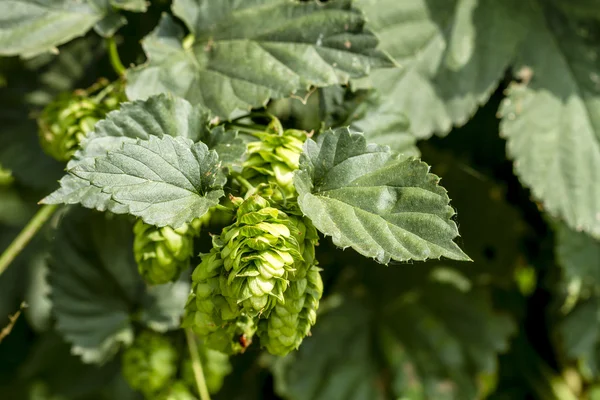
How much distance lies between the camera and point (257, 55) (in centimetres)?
115

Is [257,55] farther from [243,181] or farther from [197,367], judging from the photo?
[197,367]

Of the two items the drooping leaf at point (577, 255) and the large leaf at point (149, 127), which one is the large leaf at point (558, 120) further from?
the large leaf at point (149, 127)

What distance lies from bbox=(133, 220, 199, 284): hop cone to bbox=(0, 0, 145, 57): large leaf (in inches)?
18.4

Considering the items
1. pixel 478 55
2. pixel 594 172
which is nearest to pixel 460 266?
pixel 594 172

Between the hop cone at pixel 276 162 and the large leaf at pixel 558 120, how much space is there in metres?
0.84

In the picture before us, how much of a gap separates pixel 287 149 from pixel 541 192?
0.90m

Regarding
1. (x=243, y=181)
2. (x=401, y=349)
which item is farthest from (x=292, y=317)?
(x=401, y=349)

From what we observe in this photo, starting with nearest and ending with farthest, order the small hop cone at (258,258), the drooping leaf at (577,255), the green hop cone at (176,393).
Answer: the small hop cone at (258,258), the green hop cone at (176,393), the drooping leaf at (577,255)

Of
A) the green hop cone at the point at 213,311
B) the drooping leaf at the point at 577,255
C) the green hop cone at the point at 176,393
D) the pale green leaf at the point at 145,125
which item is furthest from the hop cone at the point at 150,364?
the drooping leaf at the point at 577,255

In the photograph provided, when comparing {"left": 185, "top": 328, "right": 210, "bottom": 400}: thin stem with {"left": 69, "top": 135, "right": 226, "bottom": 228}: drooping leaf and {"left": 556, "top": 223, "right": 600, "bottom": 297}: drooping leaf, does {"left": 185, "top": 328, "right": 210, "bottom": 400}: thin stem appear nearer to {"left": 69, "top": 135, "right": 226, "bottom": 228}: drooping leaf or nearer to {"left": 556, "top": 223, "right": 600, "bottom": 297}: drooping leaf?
{"left": 69, "top": 135, "right": 226, "bottom": 228}: drooping leaf

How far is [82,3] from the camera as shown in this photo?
1.29 m

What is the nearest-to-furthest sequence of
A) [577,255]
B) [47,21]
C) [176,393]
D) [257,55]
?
[257,55], [47,21], [176,393], [577,255]

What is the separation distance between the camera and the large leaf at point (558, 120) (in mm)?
1640

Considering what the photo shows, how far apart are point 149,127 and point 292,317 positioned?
1.17 ft
